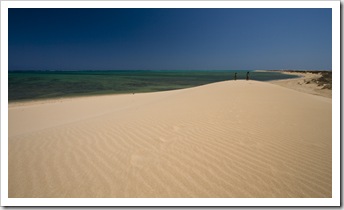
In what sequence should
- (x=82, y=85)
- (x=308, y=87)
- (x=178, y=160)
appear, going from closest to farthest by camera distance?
(x=178, y=160) < (x=308, y=87) < (x=82, y=85)

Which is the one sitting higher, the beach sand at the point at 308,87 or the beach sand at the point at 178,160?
the beach sand at the point at 308,87

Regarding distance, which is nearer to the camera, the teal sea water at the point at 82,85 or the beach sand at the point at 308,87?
the beach sand at the point at 308,87

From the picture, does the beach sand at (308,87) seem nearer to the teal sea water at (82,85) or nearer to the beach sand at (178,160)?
the teal sea water at (82,85)

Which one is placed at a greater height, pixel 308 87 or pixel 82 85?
pixel 82 85

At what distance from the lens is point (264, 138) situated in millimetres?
3906

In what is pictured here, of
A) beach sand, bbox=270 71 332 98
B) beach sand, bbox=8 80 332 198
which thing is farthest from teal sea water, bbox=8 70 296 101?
beach sand, bbox=8 80 332 198

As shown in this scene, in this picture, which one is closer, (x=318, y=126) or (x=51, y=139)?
(x=51, y=139)

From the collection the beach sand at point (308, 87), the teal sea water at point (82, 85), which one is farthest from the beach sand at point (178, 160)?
the teal sea water at point (82, 85)

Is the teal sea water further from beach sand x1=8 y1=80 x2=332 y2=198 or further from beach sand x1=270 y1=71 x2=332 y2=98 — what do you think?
beach sand x1=8 y1=80 x2=332 y2=198

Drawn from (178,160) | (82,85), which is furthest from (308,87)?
(82,85)

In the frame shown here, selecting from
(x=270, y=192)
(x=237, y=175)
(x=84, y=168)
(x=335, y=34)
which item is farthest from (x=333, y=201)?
(x=84, y=168)

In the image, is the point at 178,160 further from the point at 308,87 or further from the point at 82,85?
the point at 82,85

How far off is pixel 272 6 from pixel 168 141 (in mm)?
3195

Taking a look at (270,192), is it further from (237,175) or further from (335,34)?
(335,34)
